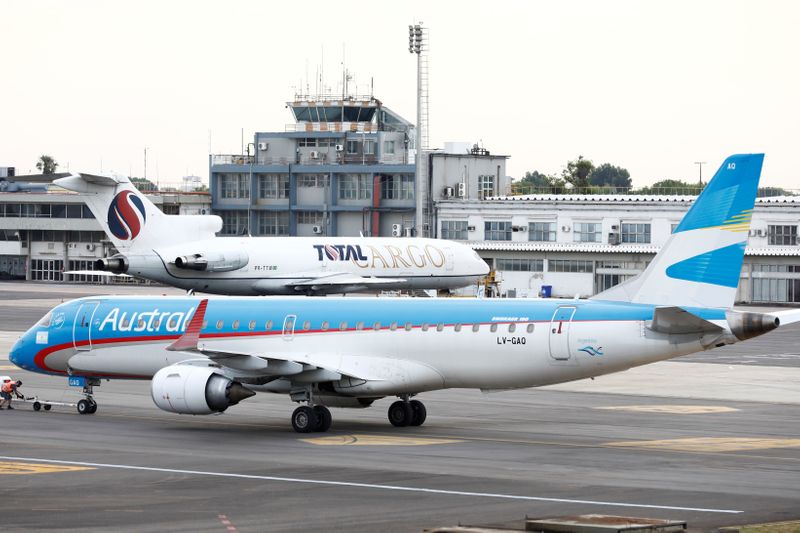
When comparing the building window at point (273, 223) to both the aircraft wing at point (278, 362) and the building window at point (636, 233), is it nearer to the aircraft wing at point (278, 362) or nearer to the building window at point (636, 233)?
the building window at point (636, 233)

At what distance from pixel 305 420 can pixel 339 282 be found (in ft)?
141

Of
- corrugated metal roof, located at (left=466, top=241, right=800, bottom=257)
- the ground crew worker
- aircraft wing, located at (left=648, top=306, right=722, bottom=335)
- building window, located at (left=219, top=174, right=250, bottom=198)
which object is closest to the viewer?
aircraft wing, located at (left=648, top=306, right=722, bottom=335)

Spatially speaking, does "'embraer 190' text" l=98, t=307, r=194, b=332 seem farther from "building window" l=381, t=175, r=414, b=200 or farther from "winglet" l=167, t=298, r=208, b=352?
"building window" l=381, t=175, r=414, b=200

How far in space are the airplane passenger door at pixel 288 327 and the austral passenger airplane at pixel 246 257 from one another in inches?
1313

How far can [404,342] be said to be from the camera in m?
31.0

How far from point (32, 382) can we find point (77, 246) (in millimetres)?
89745

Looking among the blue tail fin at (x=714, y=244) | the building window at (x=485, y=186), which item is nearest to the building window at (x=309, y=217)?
the building window at (x=485, y=186)

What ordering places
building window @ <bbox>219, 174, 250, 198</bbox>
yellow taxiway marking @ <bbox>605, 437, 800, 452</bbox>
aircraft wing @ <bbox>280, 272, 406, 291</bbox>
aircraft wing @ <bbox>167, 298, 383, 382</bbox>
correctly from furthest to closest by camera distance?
building window @ <bbox>219, 174, 250, 198</bbox> → aircraft wing @ <bbox>280, 272, 406, 291</bbox> → aircraft wing @ <bbox>167, 298, 383, 382</bbox> → yellow taxiway marking @ <bbox>605, 437, 800, 452</bbox>

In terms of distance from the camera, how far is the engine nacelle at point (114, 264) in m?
67.4

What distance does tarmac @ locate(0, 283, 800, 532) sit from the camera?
66.0 feet

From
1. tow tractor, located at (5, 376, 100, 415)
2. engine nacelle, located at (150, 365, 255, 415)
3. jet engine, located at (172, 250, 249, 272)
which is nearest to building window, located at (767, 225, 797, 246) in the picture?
jet engine, located at (172, 250, 249, 272)

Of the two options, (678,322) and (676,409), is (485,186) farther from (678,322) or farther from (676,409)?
(678,322)

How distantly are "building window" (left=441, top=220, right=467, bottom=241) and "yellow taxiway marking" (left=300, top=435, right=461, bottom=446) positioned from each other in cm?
7950

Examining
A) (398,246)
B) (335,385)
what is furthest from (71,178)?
(335,385)
